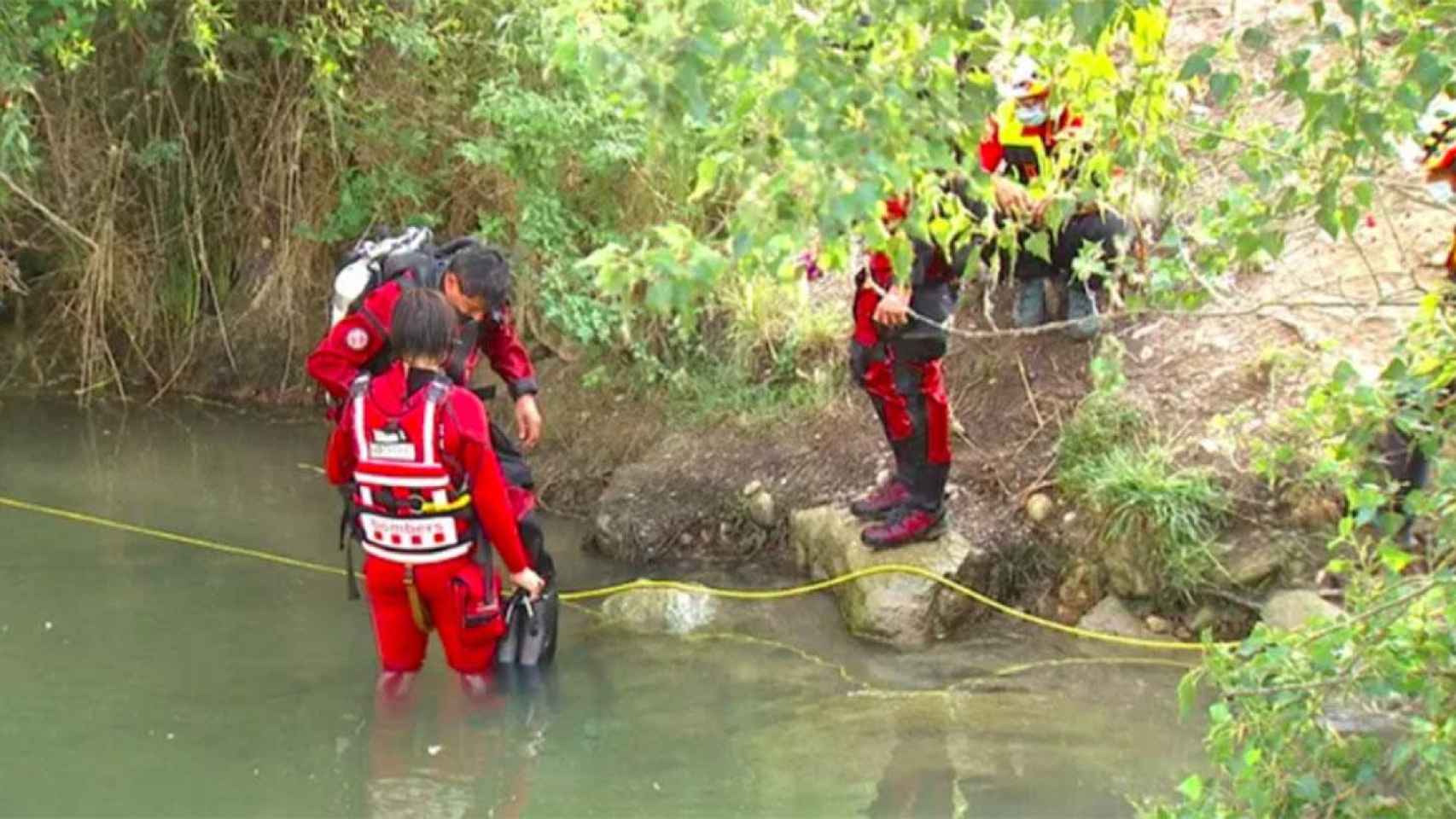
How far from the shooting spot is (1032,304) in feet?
21.5

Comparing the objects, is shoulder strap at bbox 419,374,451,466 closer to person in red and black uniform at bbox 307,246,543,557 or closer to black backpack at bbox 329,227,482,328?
person in red and black uniform at bbox 307,246,543,557

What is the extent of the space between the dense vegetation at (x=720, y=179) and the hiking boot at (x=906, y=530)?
0.56m

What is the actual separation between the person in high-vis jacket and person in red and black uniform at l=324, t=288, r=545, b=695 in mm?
1573

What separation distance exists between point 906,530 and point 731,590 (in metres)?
0.75

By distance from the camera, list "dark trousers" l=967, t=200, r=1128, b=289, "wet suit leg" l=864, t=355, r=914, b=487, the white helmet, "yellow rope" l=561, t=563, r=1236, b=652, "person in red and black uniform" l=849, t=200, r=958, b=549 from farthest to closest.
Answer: "dark trousers" l=967, t=200, r=1128, b=289 < "wet suit leg" l=864, t=355, r=914, b=487 < "yellow rope" l=561, t=563, r=1236, b=652 < "person in red and black uniform" l=849, t=200, r=958, b=549 < the white helmet

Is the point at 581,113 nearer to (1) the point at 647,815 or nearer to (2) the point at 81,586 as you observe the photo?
(2) the point at 81,586

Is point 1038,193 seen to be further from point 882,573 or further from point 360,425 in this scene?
point 882,573

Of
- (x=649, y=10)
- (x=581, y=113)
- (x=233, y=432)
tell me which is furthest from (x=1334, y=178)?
(x=233, y=432)

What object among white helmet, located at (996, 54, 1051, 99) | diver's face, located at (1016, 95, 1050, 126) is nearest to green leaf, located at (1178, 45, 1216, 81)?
white helmet, located at (996, 54, 1051, 99)

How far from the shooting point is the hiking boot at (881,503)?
6.02 metres

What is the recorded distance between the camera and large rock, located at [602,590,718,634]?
591 centimetres

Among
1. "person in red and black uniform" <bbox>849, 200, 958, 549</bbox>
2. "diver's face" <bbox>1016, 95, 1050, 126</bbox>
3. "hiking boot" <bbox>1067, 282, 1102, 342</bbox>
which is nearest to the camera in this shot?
"diver's face" <bbox>1016, 95, 1050, 126</bbox>

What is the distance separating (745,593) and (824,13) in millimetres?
3769

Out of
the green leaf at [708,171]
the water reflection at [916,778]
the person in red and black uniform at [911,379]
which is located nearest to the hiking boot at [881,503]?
the person in red and black uniform at [911,379]
